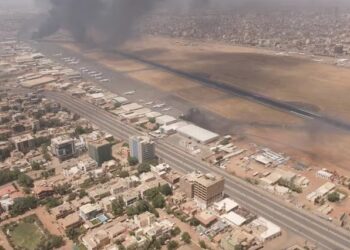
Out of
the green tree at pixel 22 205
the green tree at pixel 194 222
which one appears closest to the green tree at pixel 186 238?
the green tree at pixel 194 222

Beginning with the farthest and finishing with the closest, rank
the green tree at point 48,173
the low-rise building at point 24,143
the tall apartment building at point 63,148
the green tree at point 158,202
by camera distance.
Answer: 1. the low-rise building at point 24,143
2. the tall apartment building at point 63,148
3. the green tree at point 48,173
4. the green tree at point 158,202

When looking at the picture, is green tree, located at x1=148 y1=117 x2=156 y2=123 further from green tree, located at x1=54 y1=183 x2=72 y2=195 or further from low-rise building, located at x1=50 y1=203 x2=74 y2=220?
low-rise building, located at x1=50 y1=203 x2=74 y2=220

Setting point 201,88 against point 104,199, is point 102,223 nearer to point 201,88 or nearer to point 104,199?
point 104,199

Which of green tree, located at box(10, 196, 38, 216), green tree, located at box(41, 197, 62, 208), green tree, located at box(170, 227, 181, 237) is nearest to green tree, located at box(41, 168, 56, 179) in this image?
green tree, located at box(41, 197, 62, 208)

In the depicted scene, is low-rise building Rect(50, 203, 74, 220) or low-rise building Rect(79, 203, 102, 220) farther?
low-rise building Rect(50, 203, 74, 220)

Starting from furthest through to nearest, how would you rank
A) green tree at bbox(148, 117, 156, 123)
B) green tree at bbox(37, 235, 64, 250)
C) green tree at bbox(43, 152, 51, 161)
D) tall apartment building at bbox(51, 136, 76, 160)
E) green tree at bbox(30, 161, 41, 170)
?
green tree at bbox(148, 117, 156, 123) → green tree at bbox(43, 152, 51, 161) → tall apartment building at bbox(51, 136, 76, 160) → green tree at bbox(30, 161, 41, 170) → green tree at bbox(37, 235, 64, 250)

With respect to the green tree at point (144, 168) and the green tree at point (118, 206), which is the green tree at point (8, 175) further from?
the green tree at point (118, 206)

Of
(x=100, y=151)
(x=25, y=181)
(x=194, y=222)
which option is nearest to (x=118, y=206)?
(x=194, y=222)

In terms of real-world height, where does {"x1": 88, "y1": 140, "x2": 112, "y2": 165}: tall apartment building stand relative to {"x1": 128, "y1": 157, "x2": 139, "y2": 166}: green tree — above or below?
above
